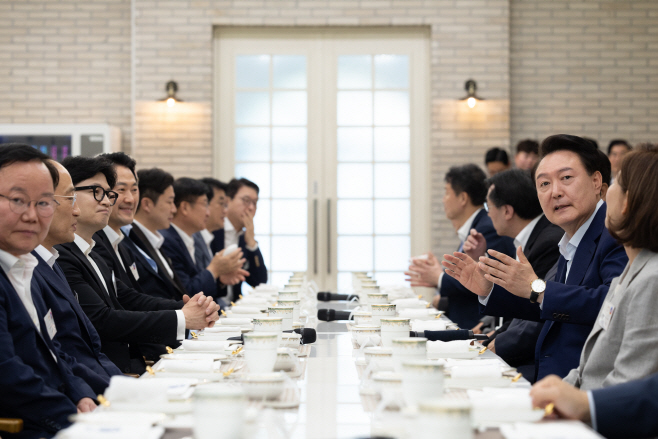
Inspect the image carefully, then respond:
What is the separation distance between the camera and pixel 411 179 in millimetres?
7410

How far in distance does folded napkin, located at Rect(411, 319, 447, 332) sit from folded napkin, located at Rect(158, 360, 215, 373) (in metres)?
1.11

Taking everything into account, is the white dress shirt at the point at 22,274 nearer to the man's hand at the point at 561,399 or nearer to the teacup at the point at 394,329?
the teacup at the point at 394,329

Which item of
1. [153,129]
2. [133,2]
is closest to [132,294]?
[153,129]

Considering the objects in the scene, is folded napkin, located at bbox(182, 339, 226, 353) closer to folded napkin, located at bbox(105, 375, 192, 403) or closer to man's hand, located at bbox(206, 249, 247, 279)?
folded napkin, located at bbox(105, 375, 192, 403)

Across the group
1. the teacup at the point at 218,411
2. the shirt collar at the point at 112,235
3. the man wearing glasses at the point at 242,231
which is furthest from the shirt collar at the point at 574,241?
the man wearing glasses at the point at 242,231

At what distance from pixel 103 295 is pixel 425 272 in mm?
2333

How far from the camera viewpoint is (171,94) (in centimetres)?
714

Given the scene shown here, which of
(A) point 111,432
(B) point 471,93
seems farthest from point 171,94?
(A) point 111,432

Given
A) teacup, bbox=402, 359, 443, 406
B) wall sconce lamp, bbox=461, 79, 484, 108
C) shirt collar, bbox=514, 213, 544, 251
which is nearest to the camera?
teacup, bbox=402, 359, 443, 406

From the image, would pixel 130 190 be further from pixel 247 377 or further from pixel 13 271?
pixel 247 377

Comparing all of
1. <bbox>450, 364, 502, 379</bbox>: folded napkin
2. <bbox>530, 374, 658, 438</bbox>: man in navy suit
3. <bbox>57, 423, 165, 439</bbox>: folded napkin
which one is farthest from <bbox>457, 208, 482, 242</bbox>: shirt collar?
<bbox>57, 423, 165, 439</bbox>: folded napkin

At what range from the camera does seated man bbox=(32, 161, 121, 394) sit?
7.91 ft

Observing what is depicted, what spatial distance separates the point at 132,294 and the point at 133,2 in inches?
183

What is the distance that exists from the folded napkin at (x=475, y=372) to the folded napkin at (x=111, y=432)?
818 millimetres
